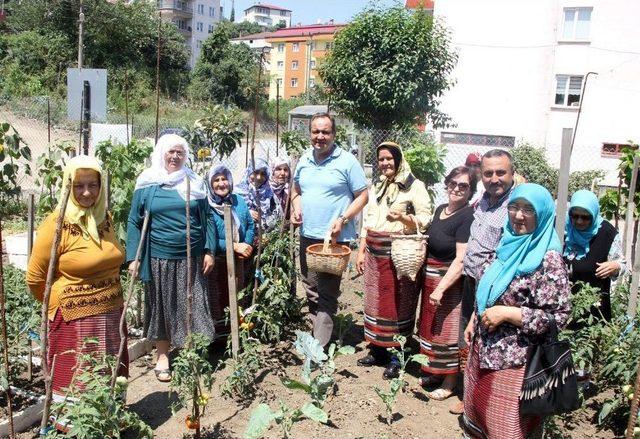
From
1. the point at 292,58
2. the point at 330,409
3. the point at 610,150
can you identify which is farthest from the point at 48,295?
the point at 292,58

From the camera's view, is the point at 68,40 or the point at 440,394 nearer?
the point at 440,394

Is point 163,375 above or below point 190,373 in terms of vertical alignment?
below

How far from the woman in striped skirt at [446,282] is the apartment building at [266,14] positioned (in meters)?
103

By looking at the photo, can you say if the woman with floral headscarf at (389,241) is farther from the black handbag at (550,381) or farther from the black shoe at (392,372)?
the black handbag at (550,381)

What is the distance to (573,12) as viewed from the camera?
60.4 ft

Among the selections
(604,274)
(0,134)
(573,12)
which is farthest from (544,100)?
(0,134)

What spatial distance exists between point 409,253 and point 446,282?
0.91ft

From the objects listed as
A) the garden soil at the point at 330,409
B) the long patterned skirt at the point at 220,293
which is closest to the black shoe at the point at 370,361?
the garden soil at the point at 330,409

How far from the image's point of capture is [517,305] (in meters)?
2.28

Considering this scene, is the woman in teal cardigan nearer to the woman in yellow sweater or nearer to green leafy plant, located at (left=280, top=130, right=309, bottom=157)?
the woman in yellow sweater

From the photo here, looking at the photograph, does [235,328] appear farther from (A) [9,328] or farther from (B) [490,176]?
(B) [490,176]

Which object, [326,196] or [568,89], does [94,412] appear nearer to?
[326,196]

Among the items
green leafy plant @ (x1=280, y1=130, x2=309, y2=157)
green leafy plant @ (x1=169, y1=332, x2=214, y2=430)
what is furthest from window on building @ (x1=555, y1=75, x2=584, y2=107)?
green leafy plant @ (x1=169, y1=332, x2=214, y2=430)

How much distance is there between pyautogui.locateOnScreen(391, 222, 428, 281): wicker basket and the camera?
3287 mm
